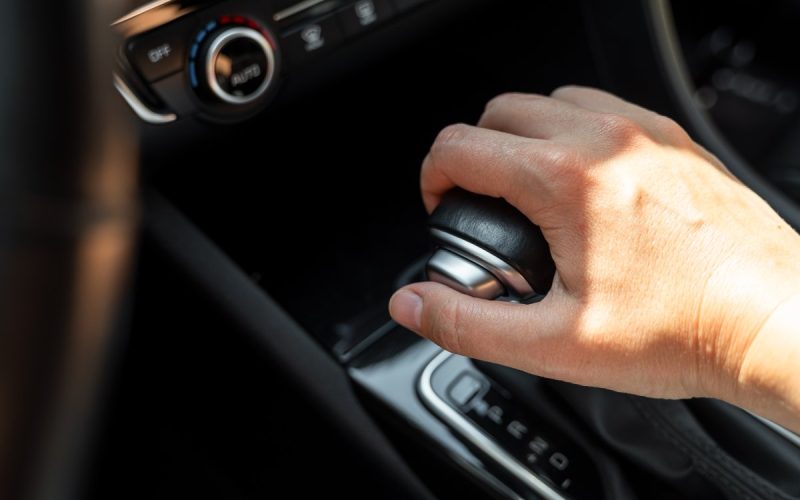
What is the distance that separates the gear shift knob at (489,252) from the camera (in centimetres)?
69

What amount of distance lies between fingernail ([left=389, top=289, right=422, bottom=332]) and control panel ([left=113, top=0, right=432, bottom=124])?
21cm

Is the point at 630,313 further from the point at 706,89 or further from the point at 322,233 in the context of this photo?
the point at 706,89

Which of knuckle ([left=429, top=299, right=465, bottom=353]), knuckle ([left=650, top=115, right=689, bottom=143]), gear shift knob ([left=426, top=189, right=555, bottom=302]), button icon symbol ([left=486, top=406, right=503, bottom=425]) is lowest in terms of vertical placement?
→ button icon symbol ([left=486, top=406, right=503, bottom=425])

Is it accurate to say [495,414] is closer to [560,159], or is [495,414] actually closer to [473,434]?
[473,434]

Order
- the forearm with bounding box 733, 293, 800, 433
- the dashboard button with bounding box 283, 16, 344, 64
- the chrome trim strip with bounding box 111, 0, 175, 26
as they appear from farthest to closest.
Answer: the dashboard button with bounding box 283, 16, 344, 64, the chrome trim strip with bounding box 111, 0, 175, 26, the forearm with bounding box 733, 293, 800, 433

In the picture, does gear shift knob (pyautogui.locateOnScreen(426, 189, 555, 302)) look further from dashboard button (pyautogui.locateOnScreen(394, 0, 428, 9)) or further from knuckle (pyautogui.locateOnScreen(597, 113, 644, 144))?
dashboard button (pyautogui.locateOnScreen(394, 0, 428, 9))

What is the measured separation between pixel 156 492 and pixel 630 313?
0.64 m

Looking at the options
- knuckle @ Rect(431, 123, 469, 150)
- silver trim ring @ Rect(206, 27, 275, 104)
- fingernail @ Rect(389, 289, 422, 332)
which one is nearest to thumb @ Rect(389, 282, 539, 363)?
fingernail @ Rect(389, 289, 422, 332)

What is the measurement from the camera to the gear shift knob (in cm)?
69

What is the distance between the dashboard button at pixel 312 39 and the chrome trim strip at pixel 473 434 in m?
0.28

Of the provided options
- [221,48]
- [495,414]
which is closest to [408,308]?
[495,414]

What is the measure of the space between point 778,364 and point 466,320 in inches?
7.8

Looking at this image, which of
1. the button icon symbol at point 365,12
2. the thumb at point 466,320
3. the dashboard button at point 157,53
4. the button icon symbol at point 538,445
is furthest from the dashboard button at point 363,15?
the button icon symbol at point 538,445

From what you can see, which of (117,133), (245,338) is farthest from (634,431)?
(117,133)
